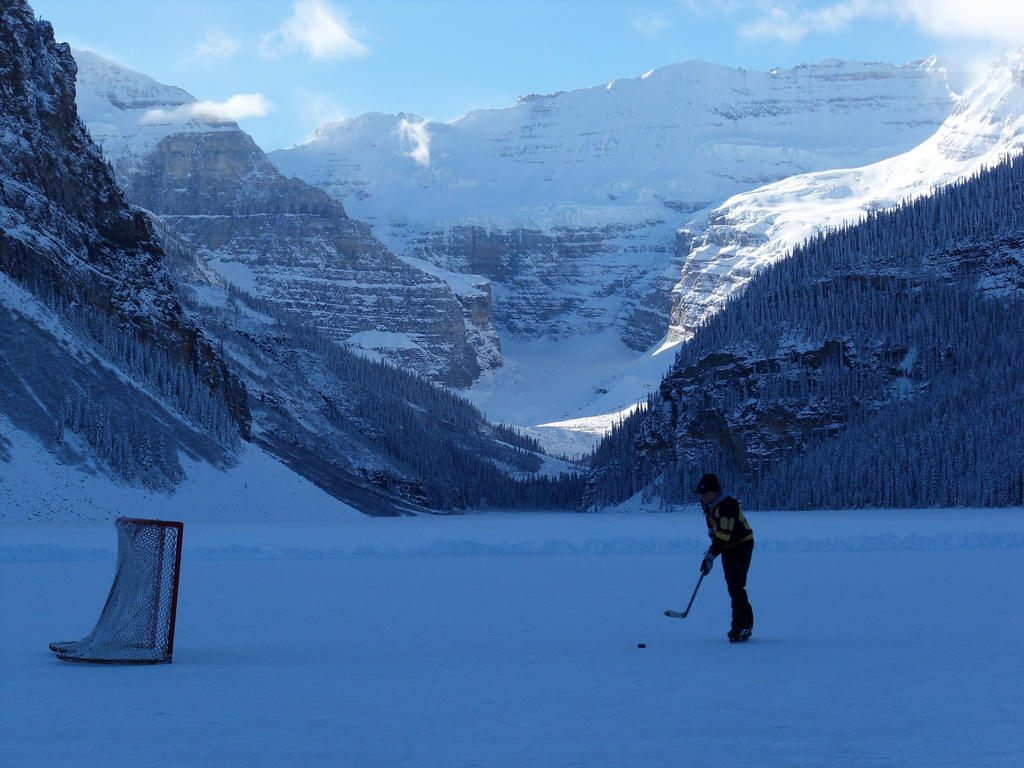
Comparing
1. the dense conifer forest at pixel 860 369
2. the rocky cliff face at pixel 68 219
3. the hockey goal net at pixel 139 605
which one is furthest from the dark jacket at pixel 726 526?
the dense conifer forest at pixel 860 369

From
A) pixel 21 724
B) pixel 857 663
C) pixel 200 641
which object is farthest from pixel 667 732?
pixel 200 641

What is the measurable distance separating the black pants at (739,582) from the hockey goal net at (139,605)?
9185mm

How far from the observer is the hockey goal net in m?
20.1

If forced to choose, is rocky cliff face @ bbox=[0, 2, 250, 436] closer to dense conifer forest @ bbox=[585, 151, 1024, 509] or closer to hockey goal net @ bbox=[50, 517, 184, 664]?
dense conifer forest @ bbox=[585, 151, 1024, 509]

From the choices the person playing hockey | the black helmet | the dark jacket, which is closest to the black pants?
the person playing hockey

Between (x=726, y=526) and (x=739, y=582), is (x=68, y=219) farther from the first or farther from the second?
(x=739, y=582)

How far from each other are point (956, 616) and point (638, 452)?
539 feet

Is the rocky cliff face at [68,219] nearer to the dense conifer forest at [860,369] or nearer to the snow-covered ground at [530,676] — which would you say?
the dense conifer forest at [860,369]

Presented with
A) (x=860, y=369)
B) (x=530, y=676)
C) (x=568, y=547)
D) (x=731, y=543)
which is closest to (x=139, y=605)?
(x=530, y=676)

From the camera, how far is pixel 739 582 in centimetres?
2206

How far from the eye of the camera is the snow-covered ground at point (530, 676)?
1345cm

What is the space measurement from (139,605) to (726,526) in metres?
9.84

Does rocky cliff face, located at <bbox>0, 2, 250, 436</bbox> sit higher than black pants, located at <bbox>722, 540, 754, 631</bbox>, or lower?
higher

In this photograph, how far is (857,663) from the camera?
18.8 metres
